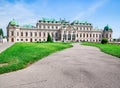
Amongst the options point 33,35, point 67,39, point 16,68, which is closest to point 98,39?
point 67,39

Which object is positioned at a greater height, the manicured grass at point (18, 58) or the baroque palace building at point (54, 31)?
the baroque palace building at point (54, 31)

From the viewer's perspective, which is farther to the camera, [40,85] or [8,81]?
[8,81]

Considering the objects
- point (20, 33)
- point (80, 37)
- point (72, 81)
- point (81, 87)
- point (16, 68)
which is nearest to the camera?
point (81, 87)

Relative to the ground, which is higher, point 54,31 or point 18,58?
point 54,31

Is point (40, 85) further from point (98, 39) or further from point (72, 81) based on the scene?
point (98, 39)

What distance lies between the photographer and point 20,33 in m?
89.3

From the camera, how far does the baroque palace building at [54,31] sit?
286 feet

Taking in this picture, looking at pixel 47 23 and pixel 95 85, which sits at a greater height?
pixel 47 23

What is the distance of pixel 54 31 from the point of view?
94562 mm

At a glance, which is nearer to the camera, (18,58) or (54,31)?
(18,58)

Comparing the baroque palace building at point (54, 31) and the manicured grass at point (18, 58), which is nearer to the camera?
the manicured grass at point (18, 58)

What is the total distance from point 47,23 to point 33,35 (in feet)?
41.4

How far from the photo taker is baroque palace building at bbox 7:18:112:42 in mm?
87062

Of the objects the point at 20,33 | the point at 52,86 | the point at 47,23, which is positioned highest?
the point at 47,23
